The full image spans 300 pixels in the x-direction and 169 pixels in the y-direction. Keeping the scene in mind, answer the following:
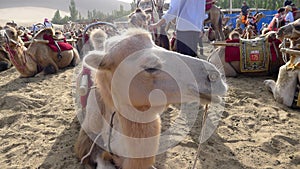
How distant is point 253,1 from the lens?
1615 inches

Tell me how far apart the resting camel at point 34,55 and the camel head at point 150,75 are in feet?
18.0

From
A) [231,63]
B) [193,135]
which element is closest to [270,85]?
[231,63]

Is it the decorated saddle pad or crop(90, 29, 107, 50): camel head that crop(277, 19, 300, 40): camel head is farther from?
crop(90, 29, 107, 50): camel head

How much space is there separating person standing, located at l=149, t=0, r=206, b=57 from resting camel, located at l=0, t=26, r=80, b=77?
4365 mm

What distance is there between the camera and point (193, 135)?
3443 millimetres

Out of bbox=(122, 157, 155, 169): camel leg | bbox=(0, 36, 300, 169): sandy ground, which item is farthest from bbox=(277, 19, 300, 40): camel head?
bbox=(122, 157, 155, 169): camel leg

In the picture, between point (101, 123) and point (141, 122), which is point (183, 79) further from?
point (101, 123)

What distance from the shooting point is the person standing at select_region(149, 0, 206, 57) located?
12.6ft

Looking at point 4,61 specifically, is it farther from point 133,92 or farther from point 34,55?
point 133,92

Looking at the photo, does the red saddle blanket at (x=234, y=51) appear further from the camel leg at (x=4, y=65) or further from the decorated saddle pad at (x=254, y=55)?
the camel leg at (x=4, y=65)

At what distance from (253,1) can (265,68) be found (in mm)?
39567

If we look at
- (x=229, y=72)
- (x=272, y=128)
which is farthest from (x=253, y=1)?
(x=272, y=128)

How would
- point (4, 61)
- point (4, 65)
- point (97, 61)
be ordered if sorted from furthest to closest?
1. point (4, 61)
2. point (4, 65)
3. point (97, 61)

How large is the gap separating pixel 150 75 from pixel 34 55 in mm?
6217
